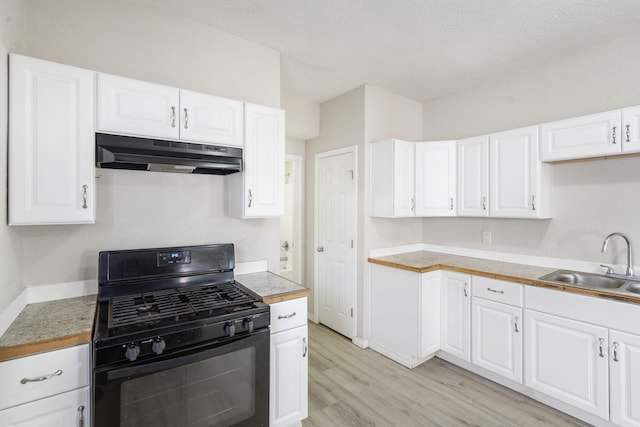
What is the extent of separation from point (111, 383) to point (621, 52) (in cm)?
390

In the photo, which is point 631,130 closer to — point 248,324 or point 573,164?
point 573,164

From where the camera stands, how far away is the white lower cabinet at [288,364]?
1.83 m

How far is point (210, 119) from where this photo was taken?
194 centimetres

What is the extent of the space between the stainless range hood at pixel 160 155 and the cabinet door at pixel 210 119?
0.07 metres

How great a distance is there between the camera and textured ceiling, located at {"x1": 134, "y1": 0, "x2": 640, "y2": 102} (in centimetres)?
198

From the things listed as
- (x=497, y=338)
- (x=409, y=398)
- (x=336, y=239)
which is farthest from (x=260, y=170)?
(x=497, y=338)

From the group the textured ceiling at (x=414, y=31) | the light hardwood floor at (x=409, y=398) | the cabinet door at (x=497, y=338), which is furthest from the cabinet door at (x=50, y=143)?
the cabinet door at (x=497, y=338)

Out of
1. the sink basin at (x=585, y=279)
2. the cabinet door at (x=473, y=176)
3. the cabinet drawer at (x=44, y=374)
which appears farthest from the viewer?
the cabinet door at (x=473, y=176)

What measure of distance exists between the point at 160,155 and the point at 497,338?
283 centimetres

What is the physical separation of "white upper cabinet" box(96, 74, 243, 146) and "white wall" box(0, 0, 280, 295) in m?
0.36

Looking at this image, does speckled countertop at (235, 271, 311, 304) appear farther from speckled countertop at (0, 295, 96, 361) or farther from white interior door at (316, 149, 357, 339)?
white interior door at (316, 149, 357, 339)

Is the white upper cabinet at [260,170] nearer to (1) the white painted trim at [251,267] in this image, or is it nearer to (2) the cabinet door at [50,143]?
(1) the white painted trim at [251,267]

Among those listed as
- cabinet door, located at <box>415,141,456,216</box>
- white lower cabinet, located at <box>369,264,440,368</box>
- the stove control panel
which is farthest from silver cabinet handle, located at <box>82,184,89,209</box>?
cabinet door, located at <box>415,141,456,216</box>

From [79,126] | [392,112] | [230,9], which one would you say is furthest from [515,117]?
[79,126]
